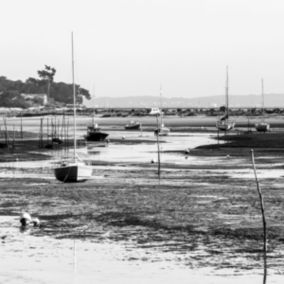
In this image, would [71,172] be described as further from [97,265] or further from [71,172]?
[97,265]

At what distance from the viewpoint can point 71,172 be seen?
60.4 m

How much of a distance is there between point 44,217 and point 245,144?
63.4 meters

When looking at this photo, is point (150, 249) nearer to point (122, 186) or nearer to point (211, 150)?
point (122, 186)

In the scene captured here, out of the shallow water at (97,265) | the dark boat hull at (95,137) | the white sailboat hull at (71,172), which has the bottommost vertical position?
the dark boat hull at (95,137)

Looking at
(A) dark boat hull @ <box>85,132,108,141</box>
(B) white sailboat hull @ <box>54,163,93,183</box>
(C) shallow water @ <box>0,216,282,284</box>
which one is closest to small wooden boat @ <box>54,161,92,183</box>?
(B) white sailboat hull @ <box>54,163,93,183</box>

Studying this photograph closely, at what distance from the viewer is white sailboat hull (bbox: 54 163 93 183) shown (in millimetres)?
60219

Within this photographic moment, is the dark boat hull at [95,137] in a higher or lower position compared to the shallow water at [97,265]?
lower

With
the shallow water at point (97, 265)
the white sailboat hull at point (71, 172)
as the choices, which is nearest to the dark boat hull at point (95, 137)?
the white sailboat hull at point (71, 172)

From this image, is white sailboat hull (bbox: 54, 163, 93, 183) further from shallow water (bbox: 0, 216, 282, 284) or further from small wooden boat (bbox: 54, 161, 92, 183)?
shallow water (bbox: 0, 216, 282, 284)

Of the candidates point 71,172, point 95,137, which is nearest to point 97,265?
point 71,172

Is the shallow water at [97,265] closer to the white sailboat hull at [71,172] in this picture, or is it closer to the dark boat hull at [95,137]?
the white sailboat hull at [71,172]

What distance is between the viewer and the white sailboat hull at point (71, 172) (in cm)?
6022

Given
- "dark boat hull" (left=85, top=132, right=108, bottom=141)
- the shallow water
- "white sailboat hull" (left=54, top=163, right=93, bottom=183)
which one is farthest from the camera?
"dark boat hull" (left=85, top=132, right=108, bottom=141)

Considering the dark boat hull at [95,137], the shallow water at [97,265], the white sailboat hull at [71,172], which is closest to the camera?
the shallow water at [97,265]
